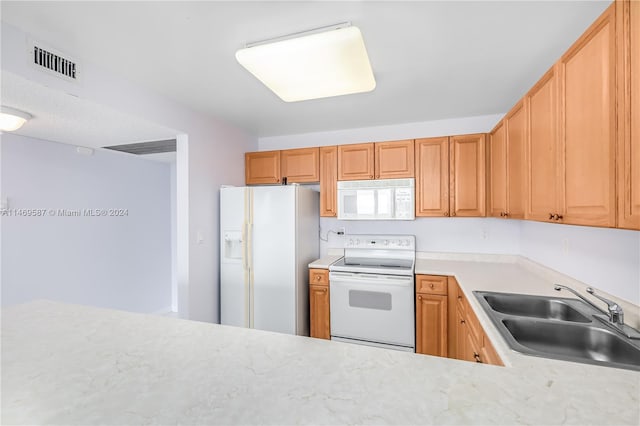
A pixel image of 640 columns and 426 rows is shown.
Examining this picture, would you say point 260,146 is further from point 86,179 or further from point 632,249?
point 632,249

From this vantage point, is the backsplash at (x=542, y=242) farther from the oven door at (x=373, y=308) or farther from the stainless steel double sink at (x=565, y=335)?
the oven door at (x=373, y=308)

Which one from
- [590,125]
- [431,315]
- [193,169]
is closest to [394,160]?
[431,315]

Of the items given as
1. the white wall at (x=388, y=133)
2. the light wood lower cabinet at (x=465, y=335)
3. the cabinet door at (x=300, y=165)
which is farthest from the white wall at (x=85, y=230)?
the light wood lower cabinet at (x=465, y=335)

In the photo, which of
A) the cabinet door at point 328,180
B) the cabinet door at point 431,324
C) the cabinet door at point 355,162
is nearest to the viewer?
the cabinet door at point 431,324

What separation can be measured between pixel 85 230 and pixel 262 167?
208 centimetres

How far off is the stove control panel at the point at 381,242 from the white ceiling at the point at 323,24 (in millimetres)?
1425

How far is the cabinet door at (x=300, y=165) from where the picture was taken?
10.5ft

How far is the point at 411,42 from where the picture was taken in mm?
1647

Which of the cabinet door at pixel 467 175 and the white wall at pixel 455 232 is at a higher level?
the cabinet door at pixel 467 175

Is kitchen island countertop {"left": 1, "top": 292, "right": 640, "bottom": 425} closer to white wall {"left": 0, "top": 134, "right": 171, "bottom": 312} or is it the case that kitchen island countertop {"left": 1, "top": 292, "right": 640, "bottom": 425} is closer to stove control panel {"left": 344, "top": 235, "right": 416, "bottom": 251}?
stove control panel {"left": 344, "top": 235, "right": 416, "bottom": 251}

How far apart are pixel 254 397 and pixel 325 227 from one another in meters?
2.83

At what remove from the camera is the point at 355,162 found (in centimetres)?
304

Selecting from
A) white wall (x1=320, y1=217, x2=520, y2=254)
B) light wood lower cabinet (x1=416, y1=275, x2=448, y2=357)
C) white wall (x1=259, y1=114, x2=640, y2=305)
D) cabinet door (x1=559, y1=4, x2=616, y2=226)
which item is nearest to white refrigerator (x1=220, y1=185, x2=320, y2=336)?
white wall (x1=259, y1=114, x2=640, y2=305)

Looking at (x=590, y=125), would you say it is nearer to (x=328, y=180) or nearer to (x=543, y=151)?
(x=543, y=151)
